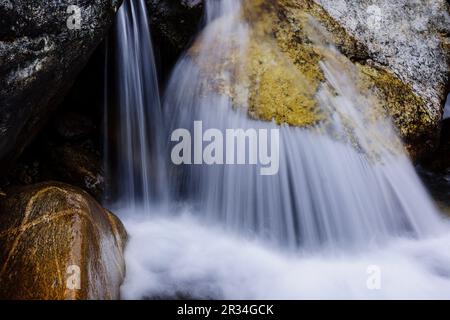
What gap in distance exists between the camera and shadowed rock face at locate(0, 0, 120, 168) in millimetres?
3389

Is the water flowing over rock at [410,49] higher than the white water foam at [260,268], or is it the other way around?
the water flowing over rock at [410,49]

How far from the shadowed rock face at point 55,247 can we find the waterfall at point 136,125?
5.23 feet

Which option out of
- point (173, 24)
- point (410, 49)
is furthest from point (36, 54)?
point (410, 49)

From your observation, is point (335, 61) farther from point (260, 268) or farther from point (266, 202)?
point (260, 268)

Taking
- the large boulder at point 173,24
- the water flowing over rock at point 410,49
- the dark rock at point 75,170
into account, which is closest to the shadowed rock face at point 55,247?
the dark rock at point 75,170

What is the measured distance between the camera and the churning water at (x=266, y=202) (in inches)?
163

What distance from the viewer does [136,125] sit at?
5.48 meters

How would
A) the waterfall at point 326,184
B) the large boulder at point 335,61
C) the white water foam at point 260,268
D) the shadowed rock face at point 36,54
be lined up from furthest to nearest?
the large boulder at point 335,61, the waterfall at point 326,184, the white water foam at point 260,268, the shadowed rock face at point 36,54

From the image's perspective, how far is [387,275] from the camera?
4250 mm

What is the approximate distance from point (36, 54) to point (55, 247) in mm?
1573

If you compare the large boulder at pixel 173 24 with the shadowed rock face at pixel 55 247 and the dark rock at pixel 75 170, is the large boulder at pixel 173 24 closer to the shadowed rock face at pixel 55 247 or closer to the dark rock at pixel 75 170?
the dark rock at pixel 75 170

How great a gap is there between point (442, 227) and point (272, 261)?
2000 mm

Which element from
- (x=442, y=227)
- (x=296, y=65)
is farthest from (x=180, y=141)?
(x=442, y=227)

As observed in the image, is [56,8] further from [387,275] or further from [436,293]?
[436,293]
